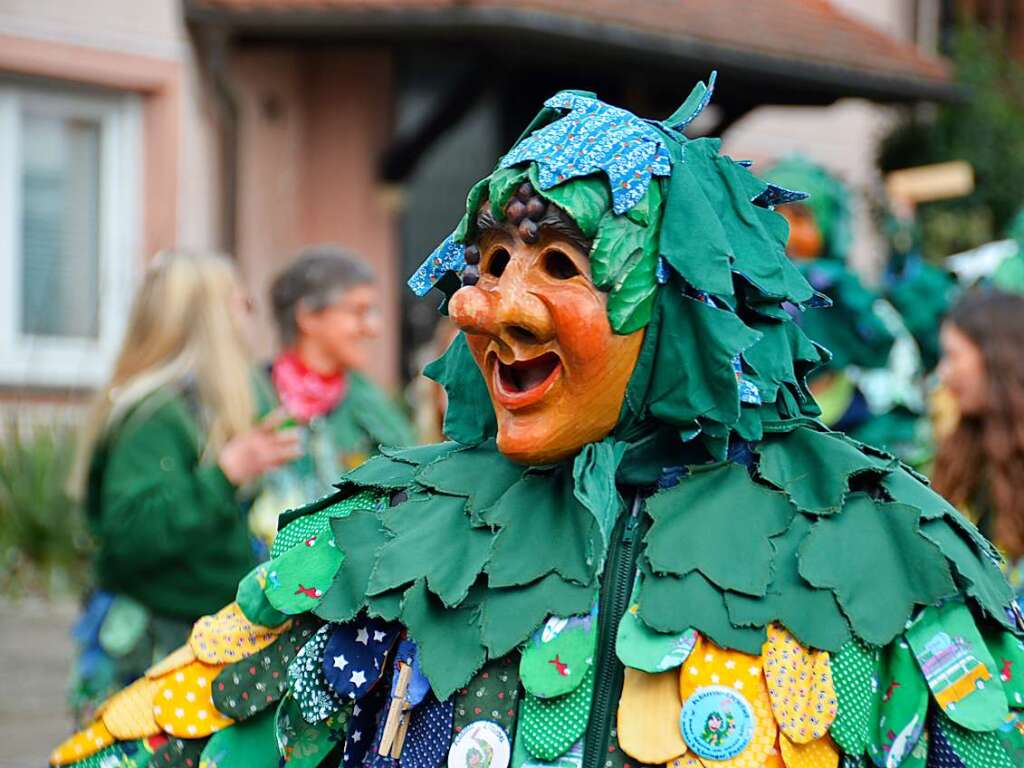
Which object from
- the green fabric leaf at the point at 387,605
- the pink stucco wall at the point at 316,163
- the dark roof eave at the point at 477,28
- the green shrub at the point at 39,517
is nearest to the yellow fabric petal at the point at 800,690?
the green fabric leaf at the point at 387,605

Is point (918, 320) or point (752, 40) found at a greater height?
point (752, 40)

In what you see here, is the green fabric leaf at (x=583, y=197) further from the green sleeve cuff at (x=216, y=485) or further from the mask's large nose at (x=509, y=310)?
the green sleeve cuff at (x=216, y=485)

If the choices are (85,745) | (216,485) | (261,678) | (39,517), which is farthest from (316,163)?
(261,678)

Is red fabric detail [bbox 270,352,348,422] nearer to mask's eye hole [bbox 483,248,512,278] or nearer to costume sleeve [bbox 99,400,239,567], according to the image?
costume sleeve [bbox 99,400,239,567]

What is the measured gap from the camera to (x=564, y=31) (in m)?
9.59

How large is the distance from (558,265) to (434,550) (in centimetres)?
37

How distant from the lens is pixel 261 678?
85.2 inches

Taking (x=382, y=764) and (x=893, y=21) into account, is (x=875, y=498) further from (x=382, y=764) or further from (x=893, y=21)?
(x=893, y=21)

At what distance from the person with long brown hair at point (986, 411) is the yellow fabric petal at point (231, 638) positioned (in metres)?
2.37

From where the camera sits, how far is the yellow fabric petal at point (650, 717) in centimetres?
185

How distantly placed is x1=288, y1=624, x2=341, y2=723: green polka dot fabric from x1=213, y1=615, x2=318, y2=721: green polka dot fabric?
0.23 feet

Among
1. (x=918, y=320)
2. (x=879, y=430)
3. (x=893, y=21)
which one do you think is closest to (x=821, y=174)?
(x=918, y=320)

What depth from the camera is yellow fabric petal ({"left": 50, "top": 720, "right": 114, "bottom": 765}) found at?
227 centimetres

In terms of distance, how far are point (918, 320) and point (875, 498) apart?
466cm
